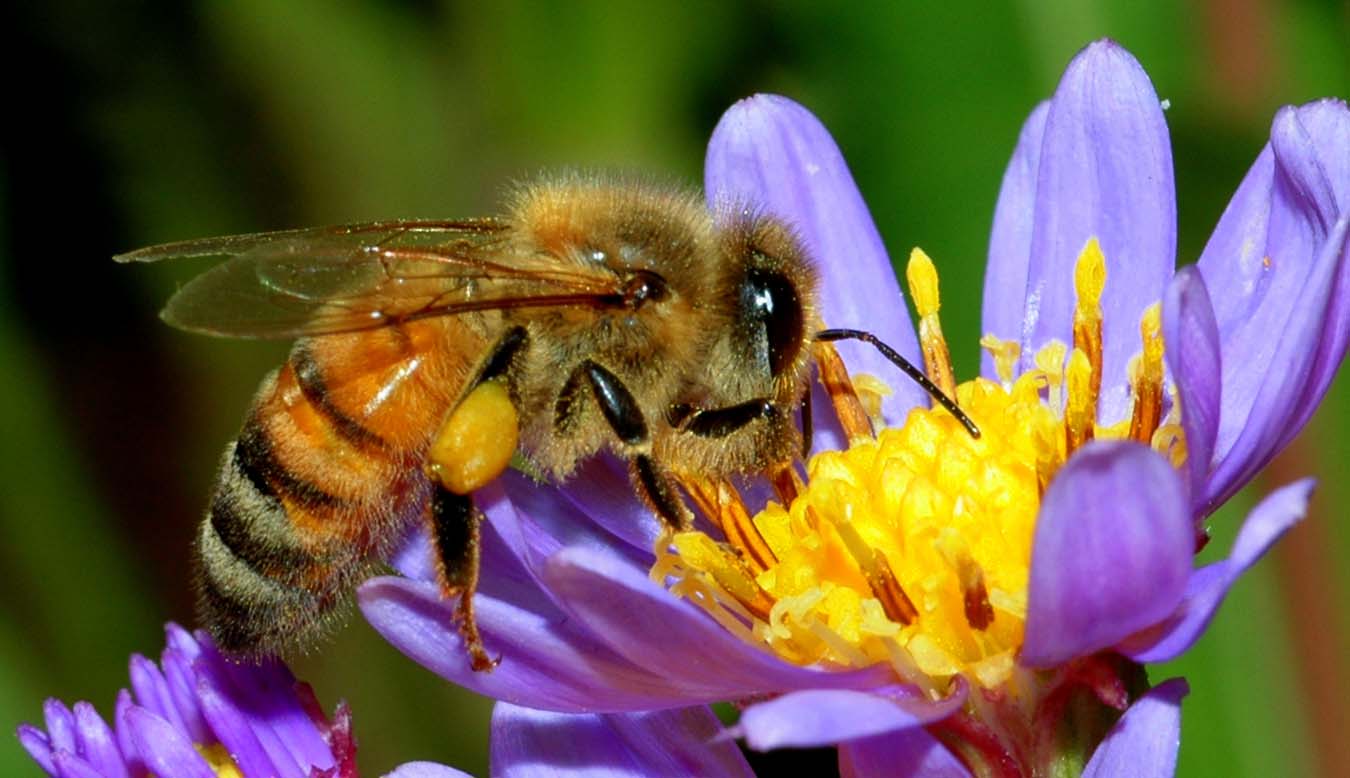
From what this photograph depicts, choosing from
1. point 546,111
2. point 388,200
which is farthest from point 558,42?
point 388,200

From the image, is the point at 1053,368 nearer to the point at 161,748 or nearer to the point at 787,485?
the point at 787,485

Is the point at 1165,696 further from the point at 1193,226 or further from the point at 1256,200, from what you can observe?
the point at 1193,226

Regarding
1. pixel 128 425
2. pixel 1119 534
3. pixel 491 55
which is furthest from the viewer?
pixel 128 425

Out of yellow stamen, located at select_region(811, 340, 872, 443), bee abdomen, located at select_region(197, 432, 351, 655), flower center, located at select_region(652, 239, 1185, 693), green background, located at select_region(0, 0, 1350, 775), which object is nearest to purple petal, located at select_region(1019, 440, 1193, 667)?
flower center, located at select_region(652, 239, 1185, 693)

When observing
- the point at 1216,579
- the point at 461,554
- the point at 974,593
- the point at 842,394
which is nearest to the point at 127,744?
the point at 461,554

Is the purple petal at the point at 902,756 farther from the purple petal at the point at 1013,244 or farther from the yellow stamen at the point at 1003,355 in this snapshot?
the purple petal at the point at 1013,244

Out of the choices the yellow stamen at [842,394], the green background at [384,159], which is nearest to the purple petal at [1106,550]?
the yellow stamen at [842,394]

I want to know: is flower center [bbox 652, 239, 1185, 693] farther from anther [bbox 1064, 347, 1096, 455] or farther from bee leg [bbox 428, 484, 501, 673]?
bee leg [bbox 428, 484, 501, 673]
